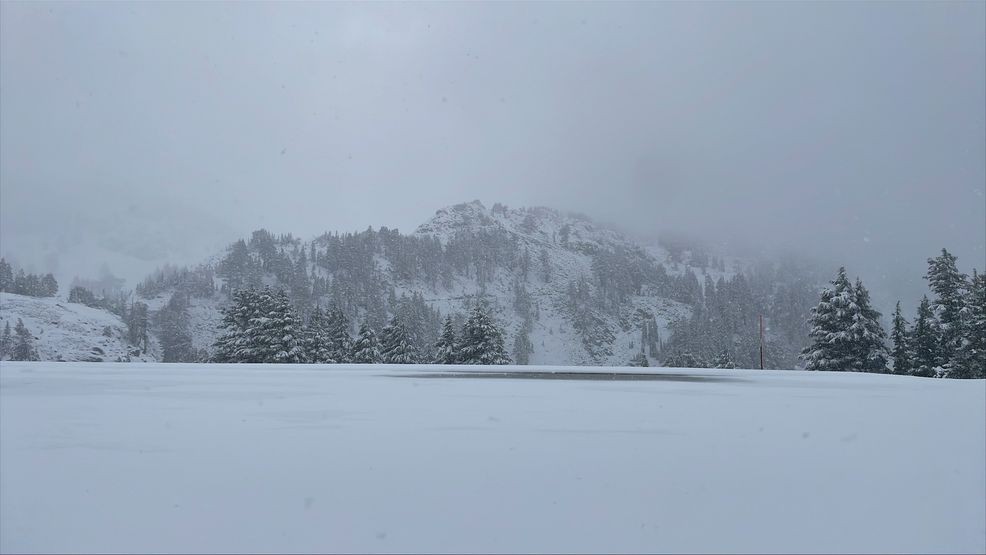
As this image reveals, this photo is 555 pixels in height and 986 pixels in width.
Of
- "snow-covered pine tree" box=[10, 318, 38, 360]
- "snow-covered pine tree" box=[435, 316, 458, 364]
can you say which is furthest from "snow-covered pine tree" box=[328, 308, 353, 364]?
"snow-covered pine tree" box=[10, 318, 38, 360]

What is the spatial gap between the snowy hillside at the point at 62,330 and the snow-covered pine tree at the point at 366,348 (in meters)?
75.0

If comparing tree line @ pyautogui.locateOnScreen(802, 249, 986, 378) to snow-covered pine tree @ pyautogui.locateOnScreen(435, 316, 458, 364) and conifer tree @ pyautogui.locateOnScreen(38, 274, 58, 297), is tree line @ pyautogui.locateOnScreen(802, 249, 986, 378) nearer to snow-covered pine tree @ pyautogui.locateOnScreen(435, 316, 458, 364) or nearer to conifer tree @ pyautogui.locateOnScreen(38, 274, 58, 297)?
snow-covered pine tree @ pyautogui.locateOnScreen(435, 316, 458, 364)

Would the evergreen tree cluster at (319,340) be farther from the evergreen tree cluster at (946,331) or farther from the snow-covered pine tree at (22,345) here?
the snow-covered pine tree at (22,345)

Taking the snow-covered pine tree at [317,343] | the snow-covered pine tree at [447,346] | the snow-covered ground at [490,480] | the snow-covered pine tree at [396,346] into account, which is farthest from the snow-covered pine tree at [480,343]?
the snow-covered ground at [490,480]

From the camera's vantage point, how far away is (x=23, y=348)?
106 metres

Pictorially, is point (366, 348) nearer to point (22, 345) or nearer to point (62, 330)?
point (22, 345)

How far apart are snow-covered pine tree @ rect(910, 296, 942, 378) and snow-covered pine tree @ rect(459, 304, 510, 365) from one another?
110ft

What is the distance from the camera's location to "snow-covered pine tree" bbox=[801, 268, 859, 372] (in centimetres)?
4584

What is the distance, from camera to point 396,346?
65500 mm

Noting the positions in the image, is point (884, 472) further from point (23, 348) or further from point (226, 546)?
point (23, 348)

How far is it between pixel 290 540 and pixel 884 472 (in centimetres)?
679

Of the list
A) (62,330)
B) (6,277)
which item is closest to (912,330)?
(62,330)

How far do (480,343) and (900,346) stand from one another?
3445 centimetres

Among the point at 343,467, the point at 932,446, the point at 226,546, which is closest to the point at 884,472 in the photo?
the point at 932,446
